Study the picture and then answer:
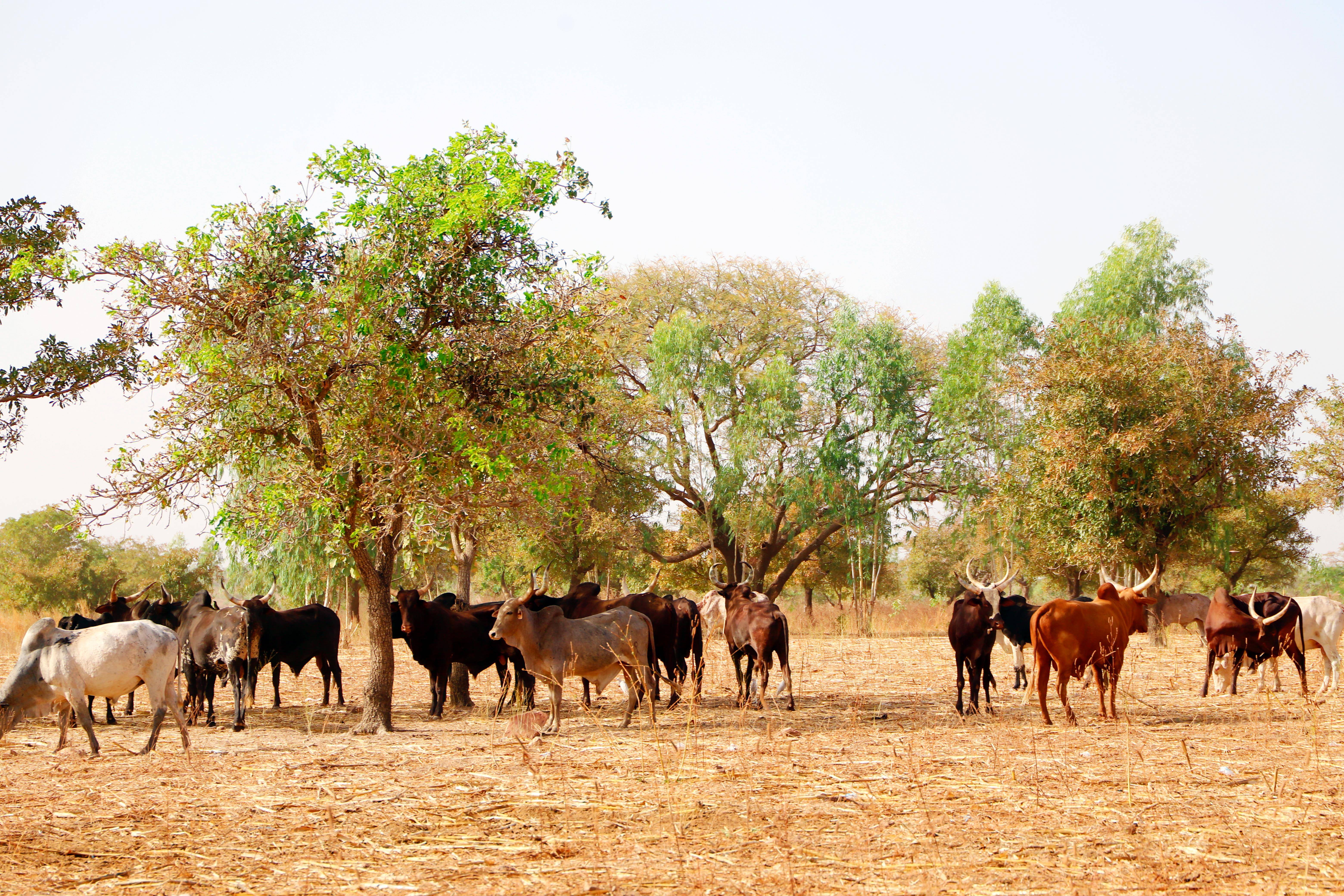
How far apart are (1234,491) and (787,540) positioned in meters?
13.8

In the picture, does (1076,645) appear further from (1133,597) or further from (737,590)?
(737,590)

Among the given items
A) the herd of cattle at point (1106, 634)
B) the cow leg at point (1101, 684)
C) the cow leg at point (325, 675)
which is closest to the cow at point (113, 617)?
the cow leg at point (325, 675)

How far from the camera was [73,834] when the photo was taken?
22.7 feet

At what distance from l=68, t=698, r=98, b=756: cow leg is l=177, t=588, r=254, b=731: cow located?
2.09 metres

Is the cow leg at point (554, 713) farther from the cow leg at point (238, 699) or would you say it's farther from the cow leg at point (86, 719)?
the cow leg at point (86, 719)

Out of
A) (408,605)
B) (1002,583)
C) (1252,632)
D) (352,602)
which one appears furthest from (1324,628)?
(352,602)

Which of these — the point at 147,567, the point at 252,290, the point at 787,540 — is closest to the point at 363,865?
the point at 252,290

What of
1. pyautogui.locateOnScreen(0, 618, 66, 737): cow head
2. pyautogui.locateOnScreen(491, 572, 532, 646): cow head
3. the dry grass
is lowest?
the dry grass

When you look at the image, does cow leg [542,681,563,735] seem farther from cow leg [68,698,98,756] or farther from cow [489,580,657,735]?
cow leg [68,698,98,756]

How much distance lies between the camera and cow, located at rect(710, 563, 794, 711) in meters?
12.9

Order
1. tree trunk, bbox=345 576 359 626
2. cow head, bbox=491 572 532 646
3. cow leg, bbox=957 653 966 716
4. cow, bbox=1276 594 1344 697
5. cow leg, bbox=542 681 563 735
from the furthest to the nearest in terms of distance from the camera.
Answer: tree trunk, bbox=345 576 359 626, cow, bbox=1276 594 1344 697, cow leg, bbox=957 653 966 716, cow head, bbox=491 572 532 646, cow leg, bbox=542 681 563 735

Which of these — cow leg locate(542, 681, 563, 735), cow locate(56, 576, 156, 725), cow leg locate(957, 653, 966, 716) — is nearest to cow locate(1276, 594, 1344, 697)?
cow leg locate(957, 653, 966, 716)

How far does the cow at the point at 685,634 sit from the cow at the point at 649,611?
75mm

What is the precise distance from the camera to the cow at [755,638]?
1293cm
